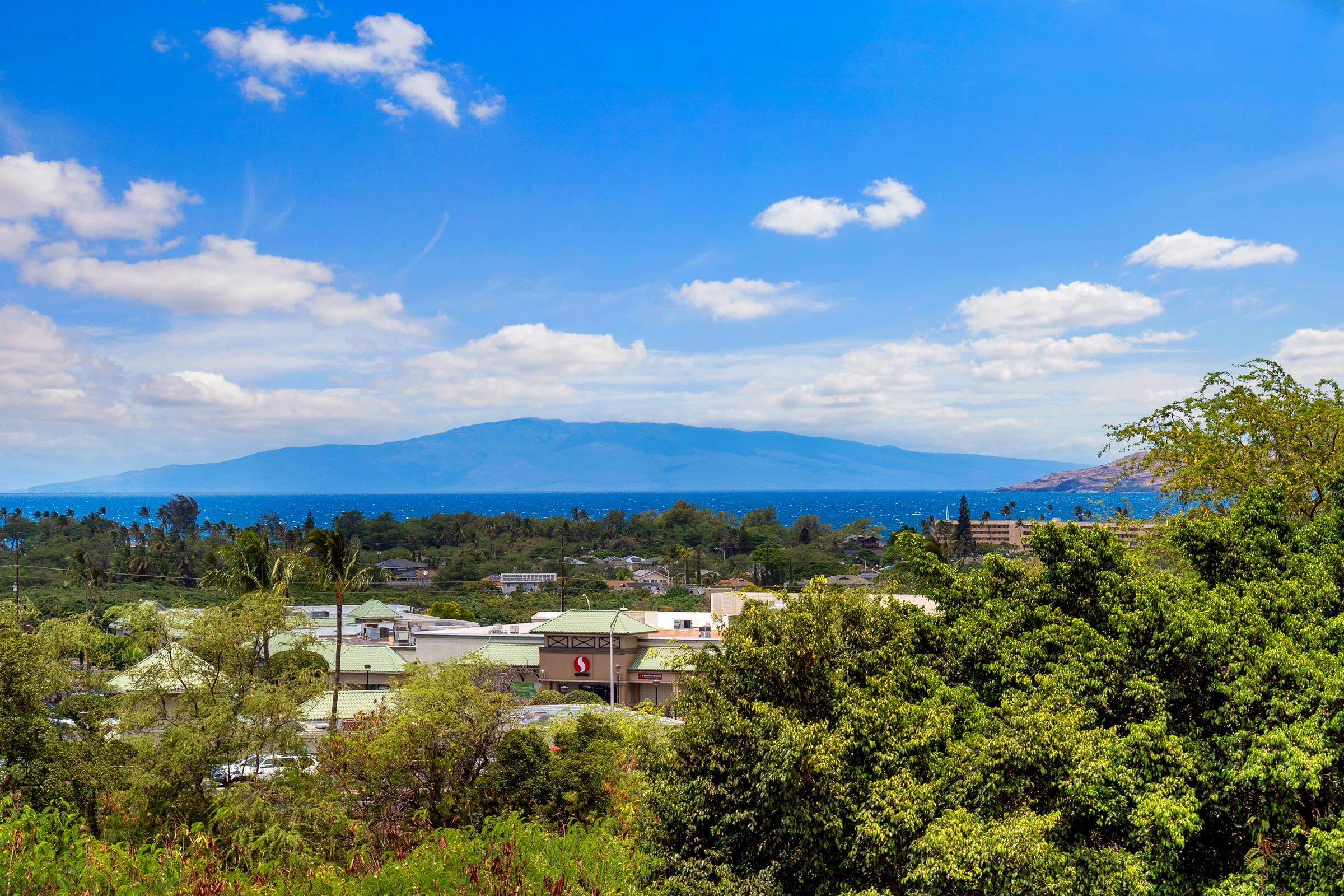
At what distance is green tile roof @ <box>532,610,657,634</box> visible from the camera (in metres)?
32.1

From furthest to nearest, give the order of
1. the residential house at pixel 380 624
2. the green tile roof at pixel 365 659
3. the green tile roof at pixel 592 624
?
the residential house at pixel 380 624 → the green tile roof at pixel 365 659 → the green tile roof at pixel 592 624

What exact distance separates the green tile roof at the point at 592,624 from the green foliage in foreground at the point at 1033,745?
77.7 feet

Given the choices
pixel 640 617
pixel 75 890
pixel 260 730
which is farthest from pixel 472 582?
pixel 75 890

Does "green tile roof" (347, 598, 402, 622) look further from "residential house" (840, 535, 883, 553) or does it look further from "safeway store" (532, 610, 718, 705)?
"residential house" (840, 535, 883, 553)

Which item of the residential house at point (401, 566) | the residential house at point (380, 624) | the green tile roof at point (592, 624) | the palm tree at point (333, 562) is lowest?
the residential house at point (401, 566)

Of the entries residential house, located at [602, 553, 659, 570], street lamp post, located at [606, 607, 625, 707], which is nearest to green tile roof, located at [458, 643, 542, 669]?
street lamp post, located at [606, 607, 625, 707]

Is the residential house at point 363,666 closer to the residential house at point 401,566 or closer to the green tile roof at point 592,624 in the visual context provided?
the green tile roof at point 592,624

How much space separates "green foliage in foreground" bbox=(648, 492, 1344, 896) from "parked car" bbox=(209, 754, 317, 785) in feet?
27.8

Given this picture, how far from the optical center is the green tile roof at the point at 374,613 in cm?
4747

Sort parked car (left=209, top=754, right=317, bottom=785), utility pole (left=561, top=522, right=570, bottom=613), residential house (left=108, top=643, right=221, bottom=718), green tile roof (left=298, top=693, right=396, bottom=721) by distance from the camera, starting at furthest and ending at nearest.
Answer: utility pole (left=561, top=522, right=570, bottom=613) → green tile roof (left=298, top=693, right=396, bottom=721) → residential house (left=108, top=643, right=221, bottom=718) → parked car (left=209, top=754, right=317, bottom=785)

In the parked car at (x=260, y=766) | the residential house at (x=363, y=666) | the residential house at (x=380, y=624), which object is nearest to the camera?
the parked car at (x=260, y=766)

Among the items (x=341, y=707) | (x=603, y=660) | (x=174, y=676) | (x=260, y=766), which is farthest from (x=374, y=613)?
(x=174, y=676)

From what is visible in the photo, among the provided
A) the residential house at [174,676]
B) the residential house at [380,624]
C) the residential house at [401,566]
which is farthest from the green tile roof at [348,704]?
the residential house at [401,566]

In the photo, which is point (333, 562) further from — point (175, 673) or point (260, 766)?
point (175, 673)
